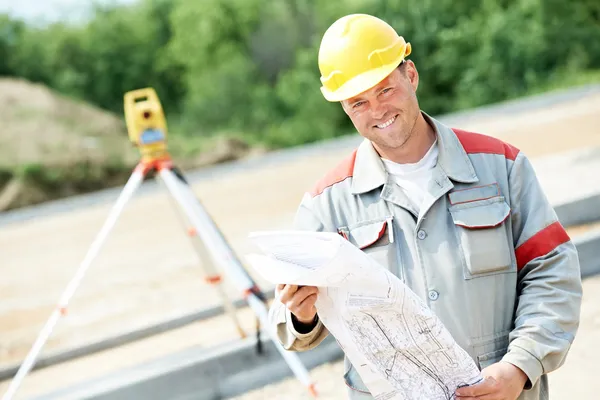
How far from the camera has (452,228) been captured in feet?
7.90

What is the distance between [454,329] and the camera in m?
2.39

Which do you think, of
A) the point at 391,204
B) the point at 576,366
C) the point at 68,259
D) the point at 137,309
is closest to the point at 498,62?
the point at 68,259

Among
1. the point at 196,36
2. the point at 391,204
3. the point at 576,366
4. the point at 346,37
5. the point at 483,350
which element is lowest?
the point at 576,366

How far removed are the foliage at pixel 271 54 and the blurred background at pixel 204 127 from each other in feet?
0.25

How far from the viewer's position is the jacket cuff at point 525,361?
2268 millimetres

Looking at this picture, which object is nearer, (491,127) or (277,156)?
(491,127)

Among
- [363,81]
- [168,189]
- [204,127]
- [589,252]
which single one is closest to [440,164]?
[363,81]

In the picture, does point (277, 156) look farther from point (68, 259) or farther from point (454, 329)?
point (454, 329)

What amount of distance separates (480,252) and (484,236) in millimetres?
44

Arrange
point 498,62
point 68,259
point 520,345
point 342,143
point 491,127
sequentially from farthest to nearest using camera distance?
point 498,62 < point 342,143 < point 491,127 < point 68,259 < point 520,345

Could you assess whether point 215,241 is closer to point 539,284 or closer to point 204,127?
point 539,284

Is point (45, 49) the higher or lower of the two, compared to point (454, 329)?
higher

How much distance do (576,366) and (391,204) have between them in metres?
3.01

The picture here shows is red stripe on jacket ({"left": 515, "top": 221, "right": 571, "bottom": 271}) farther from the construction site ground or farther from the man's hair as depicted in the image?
the construction site ground
